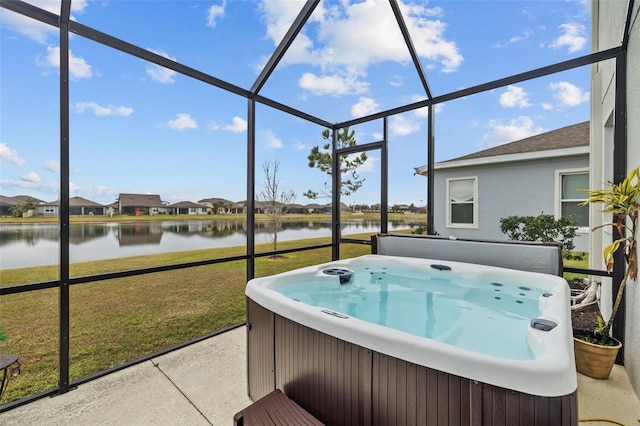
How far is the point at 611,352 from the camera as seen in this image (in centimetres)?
213

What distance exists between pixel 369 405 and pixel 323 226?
144 inches

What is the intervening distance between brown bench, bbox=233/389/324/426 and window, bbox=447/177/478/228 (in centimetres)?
535

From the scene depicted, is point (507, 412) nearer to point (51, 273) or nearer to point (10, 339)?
point (51, 273)

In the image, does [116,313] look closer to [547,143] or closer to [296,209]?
[296,209]

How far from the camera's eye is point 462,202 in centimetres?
584

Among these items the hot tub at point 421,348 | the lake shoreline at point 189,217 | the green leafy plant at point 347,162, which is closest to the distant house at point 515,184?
the green leafy plant at point 347,162

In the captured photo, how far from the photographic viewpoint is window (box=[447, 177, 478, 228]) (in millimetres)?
5711

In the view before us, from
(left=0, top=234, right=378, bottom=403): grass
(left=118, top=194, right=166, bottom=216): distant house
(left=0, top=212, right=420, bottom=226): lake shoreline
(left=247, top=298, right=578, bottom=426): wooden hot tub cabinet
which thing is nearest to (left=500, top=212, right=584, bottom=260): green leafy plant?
(left=0, top=212, right=420, bottom=226): lake shoreline

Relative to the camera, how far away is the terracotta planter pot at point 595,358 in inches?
84.3

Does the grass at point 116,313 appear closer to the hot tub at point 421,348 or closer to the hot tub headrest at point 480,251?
the hot tub headrest at point 480,251

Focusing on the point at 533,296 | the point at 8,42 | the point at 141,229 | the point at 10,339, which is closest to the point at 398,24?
the point at 533,296

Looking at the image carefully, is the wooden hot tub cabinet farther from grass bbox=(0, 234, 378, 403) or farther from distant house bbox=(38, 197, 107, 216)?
distant house bbox=(38, 197, 107, 216)

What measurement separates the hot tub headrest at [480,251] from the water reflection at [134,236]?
2.62 feet

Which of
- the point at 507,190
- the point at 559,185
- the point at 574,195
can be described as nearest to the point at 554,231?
the point at 574,195
